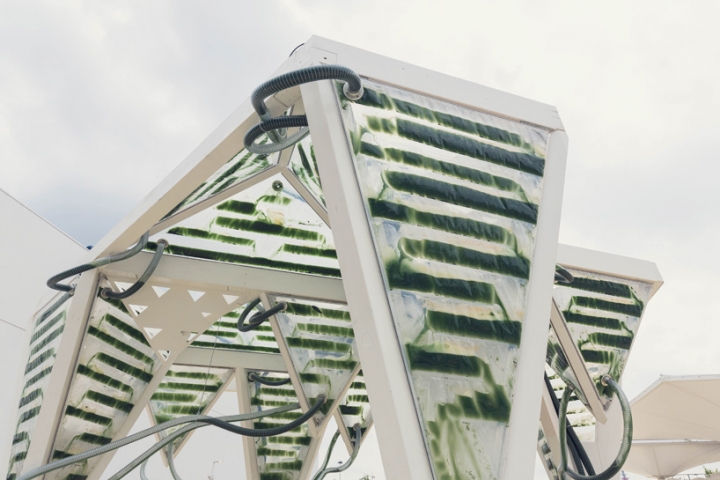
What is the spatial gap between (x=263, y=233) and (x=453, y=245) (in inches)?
177

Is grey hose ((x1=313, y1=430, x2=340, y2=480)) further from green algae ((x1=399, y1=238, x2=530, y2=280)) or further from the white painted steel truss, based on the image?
green algae ((x1=399, y1=238, x2=530, y2=280))

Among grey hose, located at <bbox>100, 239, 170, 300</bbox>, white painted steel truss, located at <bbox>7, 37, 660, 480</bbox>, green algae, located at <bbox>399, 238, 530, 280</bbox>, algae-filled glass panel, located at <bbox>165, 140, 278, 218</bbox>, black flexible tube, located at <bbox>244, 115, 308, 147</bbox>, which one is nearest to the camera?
white painted steel truss, located at <bbox>7, 37, 660, 480</bbox>

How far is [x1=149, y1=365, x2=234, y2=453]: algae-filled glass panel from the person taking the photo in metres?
11.9

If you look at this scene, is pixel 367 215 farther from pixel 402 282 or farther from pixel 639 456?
pixel 639 456

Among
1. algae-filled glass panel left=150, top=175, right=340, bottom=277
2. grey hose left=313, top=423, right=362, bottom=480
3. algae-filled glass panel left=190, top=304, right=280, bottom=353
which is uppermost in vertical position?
algae-filled glass panel left=190, top=304, right=280, bottom=353

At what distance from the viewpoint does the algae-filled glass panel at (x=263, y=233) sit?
700 cm

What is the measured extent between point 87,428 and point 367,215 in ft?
17.2

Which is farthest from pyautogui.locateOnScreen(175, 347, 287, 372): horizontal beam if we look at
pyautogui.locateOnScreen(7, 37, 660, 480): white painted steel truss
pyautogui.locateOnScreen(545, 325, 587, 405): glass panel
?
pyautogui.locateOnScreen(545, 325, 587, 405): glass panel

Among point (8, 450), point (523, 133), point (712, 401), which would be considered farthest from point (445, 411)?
point (712, 401)

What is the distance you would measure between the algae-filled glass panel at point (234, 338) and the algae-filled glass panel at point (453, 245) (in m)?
7.41

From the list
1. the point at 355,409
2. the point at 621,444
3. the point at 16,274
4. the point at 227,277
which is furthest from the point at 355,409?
the point at 16,274

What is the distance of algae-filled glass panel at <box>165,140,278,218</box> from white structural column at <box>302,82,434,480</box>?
2156 millimetres

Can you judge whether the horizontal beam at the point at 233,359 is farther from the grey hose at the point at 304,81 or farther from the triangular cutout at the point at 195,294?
the grey hose at the point at 304,81

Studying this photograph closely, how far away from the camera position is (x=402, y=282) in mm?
3158
